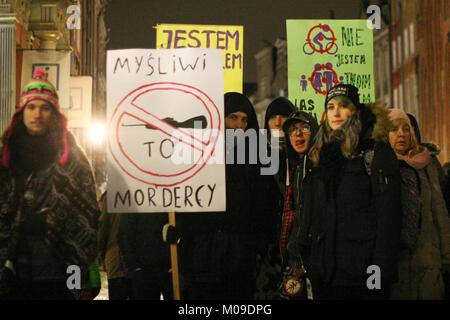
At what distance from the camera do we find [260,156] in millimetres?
5234

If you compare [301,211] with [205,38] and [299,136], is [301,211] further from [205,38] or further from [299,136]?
[205,38]

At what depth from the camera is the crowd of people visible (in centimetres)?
402

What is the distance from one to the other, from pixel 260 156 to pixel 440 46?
828 inches

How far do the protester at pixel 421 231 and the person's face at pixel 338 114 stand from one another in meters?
0.64

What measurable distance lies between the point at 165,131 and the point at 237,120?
0.71 m

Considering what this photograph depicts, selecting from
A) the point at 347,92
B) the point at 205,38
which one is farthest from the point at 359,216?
the point at 205,38

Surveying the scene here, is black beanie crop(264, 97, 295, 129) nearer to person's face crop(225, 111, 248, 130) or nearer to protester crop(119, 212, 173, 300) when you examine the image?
person's face crop(225, 111, 248, 130)

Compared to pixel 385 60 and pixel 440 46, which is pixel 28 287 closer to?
pixel 440 46

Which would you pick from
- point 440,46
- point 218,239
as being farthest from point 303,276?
point 440,46

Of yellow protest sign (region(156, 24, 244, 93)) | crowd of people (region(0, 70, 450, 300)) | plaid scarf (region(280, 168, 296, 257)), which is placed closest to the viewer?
crowd of people (region(0, 70, 450, 300))

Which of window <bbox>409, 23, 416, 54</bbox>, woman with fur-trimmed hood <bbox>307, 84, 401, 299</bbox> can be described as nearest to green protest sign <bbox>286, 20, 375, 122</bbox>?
woman with fur-trimmed hood <bbox>307, 84, 401, 299</bbox>

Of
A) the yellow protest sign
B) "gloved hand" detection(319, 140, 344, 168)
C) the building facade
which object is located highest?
the building facade

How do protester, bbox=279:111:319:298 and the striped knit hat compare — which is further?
protester, bbox=279:111:319:298
